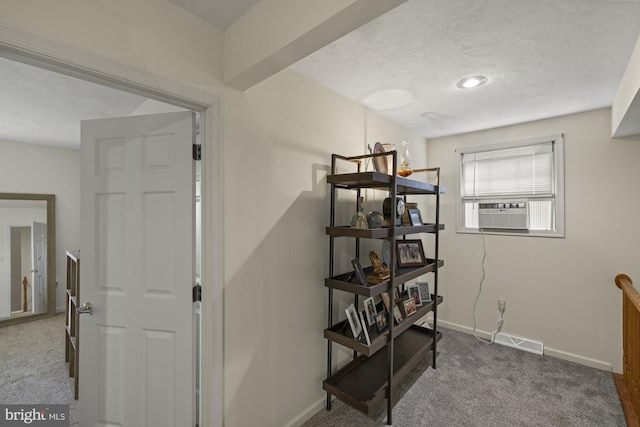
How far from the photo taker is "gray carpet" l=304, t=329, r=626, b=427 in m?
1.88

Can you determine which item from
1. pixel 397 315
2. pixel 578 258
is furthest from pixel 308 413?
pixel 578 258

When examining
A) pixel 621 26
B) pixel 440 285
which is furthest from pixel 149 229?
pixel 440 285

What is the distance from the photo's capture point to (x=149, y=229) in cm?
154

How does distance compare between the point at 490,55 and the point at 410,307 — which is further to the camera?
the point at 410,307

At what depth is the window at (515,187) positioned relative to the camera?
272 cm

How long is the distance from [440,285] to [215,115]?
3.21m

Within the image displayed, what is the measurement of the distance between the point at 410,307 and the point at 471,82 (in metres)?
1.79

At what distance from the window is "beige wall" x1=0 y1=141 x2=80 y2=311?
5.49 meters

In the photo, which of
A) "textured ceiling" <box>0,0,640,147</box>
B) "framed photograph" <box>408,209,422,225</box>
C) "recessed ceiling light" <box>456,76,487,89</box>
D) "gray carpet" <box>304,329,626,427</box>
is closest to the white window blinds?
"textured ceiling" <box>0,0,640,147</box>

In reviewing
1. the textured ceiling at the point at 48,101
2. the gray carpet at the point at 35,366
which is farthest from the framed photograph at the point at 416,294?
the textured ceiling at the point at 48,101

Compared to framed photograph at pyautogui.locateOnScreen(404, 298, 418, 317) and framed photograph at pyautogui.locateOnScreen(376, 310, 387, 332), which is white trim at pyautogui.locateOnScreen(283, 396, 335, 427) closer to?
framed photograph at pyautogui.locateOnScreen(376, 310, 387, 332)

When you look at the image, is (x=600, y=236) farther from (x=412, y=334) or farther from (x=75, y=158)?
(x=75, y=158)

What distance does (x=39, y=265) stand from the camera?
3.81 meters

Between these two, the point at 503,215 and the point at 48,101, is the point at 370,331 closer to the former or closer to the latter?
the point at 503,215
